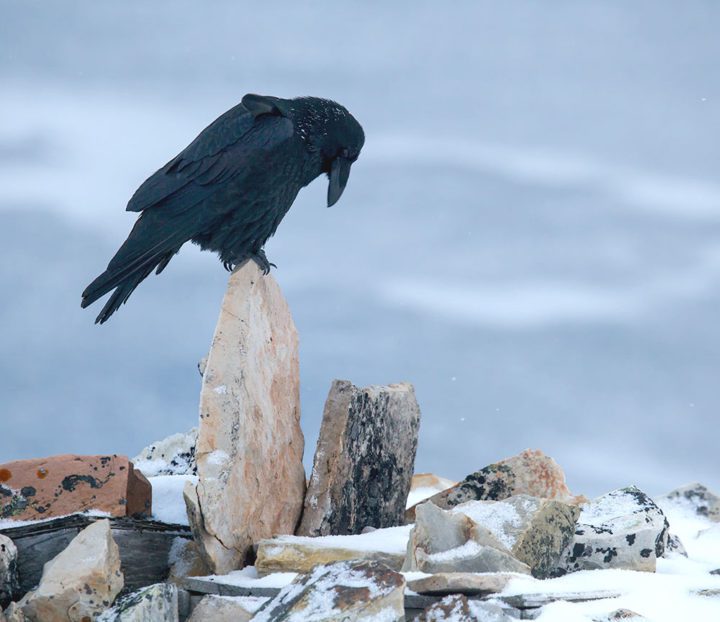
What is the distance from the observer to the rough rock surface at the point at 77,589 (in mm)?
5340

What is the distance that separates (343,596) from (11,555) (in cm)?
247

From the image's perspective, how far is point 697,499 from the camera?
922 cm

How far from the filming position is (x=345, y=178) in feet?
25.0

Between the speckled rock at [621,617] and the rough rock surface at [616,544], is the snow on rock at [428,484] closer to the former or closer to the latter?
the rough rock surface at [616,544]

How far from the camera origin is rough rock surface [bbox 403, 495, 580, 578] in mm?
5418

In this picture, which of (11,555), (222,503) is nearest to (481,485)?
(222,503)

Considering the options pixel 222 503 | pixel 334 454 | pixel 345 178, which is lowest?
pixel 222 503

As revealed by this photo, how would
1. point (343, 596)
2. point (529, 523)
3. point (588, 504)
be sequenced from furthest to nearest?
point (588, 504) < point (529, 523) < point (343, 596)

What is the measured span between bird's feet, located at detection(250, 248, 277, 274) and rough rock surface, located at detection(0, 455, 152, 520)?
1590mm

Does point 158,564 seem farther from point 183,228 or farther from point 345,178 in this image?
point 345,178

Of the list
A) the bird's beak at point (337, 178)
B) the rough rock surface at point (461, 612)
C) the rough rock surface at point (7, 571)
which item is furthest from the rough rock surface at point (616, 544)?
the rough rock surface at point (7, 571)

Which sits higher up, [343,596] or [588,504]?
[588,504]

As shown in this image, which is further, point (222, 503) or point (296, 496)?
point (296, 496)

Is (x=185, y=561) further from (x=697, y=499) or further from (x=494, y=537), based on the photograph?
(x=697, y=499)
